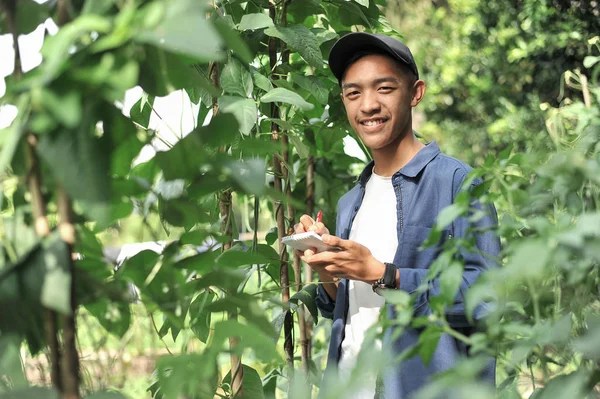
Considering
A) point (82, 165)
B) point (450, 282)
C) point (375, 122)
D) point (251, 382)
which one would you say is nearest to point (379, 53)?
point (375, 122)

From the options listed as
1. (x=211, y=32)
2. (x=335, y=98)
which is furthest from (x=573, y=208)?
(x=335, y=98)

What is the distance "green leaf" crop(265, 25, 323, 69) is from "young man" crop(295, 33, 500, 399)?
90mm

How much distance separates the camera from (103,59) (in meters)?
0.56

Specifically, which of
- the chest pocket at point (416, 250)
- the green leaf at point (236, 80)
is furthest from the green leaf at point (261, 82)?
the chest pocket at point (416, 250)

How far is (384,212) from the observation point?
1508 millimetres

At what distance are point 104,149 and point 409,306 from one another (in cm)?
30

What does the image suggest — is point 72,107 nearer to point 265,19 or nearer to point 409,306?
point 409,306

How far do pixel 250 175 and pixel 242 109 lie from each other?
629 millimetres

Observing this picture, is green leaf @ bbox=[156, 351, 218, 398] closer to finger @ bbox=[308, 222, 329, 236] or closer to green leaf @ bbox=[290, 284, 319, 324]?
finger @ bbox=[308, 222, 329, 236]

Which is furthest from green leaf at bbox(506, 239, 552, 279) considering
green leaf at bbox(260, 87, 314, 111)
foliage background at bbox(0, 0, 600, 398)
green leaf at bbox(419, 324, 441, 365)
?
green leaf at bbox(260, 87, 314, 111)

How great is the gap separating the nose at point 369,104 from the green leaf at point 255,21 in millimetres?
256

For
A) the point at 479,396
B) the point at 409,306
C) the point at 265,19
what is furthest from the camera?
the point at 265,19

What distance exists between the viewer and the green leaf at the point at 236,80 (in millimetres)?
1336

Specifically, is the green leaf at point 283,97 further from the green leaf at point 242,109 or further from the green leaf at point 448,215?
the green leaf at point 448,215
